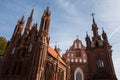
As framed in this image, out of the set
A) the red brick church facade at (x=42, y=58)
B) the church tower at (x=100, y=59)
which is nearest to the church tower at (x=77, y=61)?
the red brick church facade at (x=42, y=58)

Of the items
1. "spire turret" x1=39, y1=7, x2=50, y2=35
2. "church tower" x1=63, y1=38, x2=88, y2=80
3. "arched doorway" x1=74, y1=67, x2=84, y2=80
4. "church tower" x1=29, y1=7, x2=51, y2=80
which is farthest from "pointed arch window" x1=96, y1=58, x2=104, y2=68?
"spire turret" x1=39, y1=7, x2=50, y2=35

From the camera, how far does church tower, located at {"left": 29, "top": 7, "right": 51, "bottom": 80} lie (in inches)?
880

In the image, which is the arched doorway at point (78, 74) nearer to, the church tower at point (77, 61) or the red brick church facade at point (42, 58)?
the church tower at point (77, 61)

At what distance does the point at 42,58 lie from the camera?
80.5 feet

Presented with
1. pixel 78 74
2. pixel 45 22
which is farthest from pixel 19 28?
pixel 78 74

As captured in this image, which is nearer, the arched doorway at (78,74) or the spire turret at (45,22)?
the spire turret at (45,22)

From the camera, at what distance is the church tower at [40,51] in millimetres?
22359

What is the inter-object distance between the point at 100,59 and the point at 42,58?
11.9 metres

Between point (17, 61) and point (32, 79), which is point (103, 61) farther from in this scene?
point (17, 61)

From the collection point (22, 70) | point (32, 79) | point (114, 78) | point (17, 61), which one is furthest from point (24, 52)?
point (114, 78)

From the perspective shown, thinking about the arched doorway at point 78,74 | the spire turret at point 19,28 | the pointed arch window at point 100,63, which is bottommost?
the arched doorway at point 78,74

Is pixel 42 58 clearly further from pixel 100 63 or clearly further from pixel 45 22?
pixel 100 63

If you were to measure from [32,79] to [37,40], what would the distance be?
8218mm

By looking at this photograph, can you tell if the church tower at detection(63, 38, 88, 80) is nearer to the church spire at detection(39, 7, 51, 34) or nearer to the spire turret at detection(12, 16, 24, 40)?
the church spire at detection(39, 7, 51, 34)
